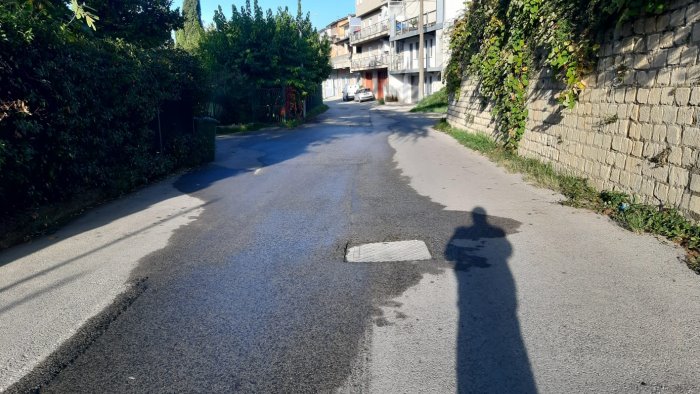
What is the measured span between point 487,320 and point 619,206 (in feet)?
12.7

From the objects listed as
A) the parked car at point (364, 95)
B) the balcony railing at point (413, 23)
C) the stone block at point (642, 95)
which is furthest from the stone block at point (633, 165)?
the parked car at point (364, 95)

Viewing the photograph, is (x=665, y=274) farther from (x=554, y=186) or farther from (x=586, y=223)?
(x=554, y=186)

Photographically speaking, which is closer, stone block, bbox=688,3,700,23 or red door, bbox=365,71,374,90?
stone block, bbox=688,3,700,23

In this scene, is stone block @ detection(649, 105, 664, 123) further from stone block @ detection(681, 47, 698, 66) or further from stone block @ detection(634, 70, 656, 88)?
stone block @ detection(681, 47, 698, 66)

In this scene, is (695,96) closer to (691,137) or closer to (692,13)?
(691,137)

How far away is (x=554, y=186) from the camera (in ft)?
27.6

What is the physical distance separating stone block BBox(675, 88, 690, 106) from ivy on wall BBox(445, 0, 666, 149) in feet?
3.61

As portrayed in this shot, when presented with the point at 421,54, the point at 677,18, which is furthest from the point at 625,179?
the point at 421,54

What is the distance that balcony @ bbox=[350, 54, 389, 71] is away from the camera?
51.2 m

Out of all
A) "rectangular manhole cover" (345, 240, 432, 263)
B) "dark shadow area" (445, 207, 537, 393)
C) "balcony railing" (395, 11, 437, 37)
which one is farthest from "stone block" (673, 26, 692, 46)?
"balcony railing" (395, 11, 437, 37)

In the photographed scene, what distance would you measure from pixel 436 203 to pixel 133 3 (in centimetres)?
1490

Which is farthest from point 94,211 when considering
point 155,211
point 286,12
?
point 286,12

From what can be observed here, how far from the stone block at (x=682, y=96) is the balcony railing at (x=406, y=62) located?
3579cm

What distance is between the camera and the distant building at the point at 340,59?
221 ft
